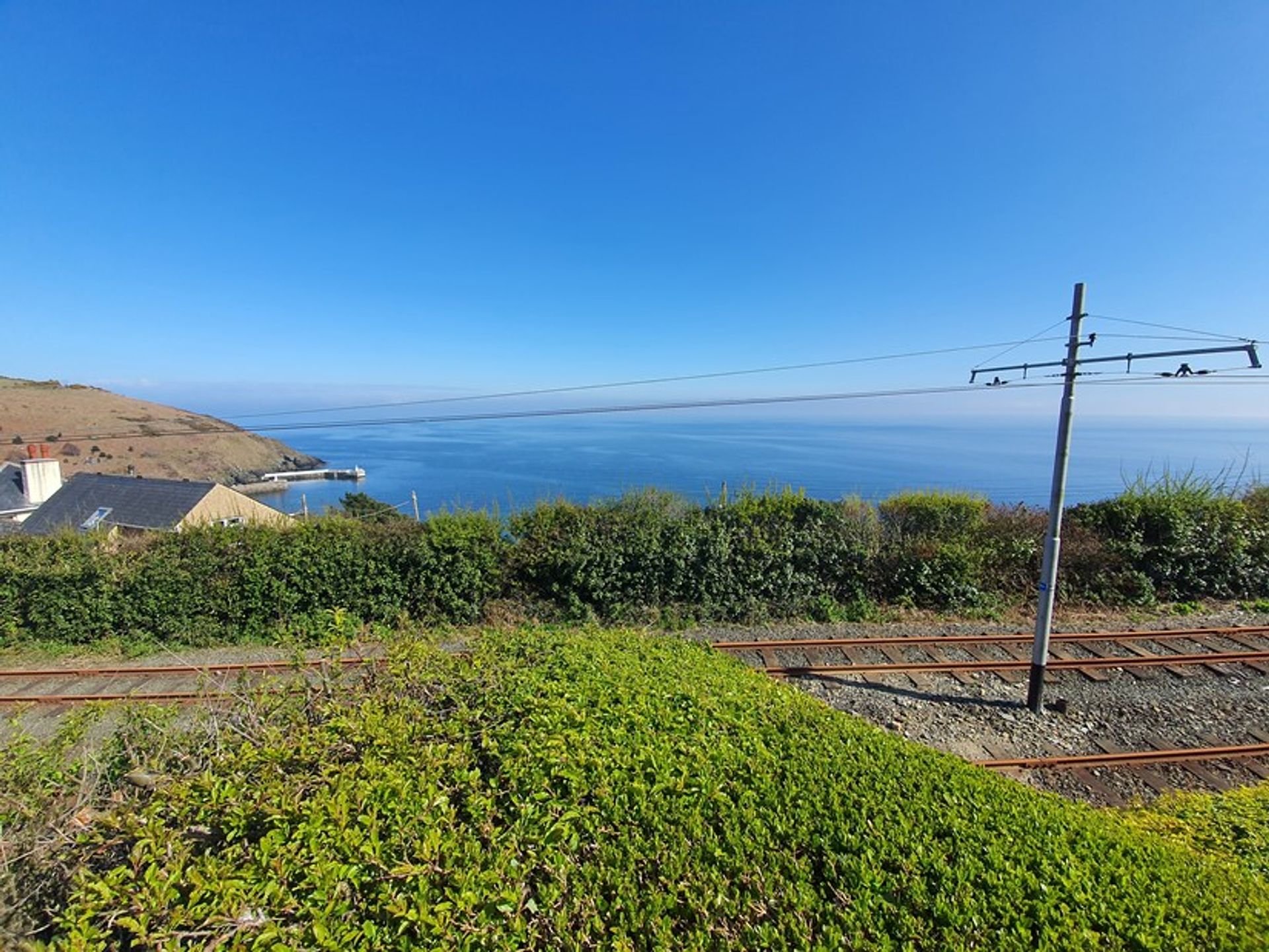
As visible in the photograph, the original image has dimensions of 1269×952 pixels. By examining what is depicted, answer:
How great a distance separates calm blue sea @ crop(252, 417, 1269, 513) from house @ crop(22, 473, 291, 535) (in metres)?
5.37

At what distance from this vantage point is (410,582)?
29.5 feet

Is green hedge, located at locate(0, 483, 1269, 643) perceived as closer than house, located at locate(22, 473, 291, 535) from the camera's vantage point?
Yes

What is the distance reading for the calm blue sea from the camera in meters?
14.3

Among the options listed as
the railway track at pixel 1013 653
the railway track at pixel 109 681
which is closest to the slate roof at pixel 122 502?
the railway track at pixel 109 681

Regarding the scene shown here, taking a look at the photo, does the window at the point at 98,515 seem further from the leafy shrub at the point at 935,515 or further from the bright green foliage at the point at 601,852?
the leafy shrub at the point at 935,515

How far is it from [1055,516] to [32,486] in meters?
33.4

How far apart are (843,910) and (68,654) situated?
38.9ft

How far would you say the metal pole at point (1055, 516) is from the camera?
5402 millimetres

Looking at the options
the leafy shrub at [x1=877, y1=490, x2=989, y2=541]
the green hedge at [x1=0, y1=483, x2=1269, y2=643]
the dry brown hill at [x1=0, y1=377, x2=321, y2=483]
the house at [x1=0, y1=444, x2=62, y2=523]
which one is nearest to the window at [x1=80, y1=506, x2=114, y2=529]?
the house at [x1=0, y1=444, x2=62, y2=523]

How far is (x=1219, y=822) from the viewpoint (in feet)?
12.5

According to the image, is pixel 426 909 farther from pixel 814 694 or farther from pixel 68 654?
pixel 68 654

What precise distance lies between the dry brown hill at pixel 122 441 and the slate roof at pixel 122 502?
32.1 metres

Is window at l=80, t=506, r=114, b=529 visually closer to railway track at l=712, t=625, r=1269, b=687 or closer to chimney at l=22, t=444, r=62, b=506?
chimney at l=22, t=444, r=62, b=506

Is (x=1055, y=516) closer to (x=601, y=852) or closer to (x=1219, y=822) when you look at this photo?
(x=1219, y=822)
